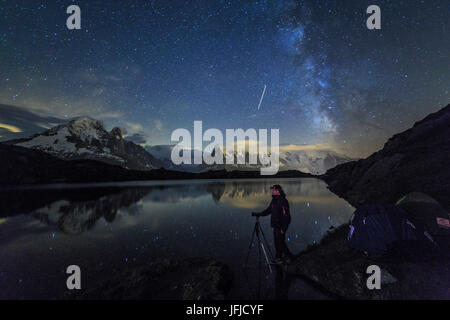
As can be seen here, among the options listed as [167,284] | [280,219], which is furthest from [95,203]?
[280,219]

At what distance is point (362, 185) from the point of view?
28.5 meters

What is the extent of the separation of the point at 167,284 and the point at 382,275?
7952mm

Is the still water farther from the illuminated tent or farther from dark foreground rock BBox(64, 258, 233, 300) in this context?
the illuminated tent

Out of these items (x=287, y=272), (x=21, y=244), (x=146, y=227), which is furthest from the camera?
(x=146, y=227)

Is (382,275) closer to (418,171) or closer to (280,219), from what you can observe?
(280,219)

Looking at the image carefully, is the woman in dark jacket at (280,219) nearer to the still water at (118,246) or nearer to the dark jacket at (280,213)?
the dark jacket at (280,213)

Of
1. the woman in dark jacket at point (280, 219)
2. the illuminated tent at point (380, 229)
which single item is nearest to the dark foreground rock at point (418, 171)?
the illuminated tent at point (380, 229)

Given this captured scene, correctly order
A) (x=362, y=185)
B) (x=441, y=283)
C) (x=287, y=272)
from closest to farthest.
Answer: (x=441, y=283) → (x=287, y=272) → (x=362, y=185)

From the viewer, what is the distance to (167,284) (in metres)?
7.02

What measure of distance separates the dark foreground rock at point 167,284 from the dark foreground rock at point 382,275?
346 centimetres

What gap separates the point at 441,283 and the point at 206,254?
9.65m

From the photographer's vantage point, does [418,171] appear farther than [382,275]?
Yes

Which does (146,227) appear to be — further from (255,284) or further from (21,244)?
(255,284)
